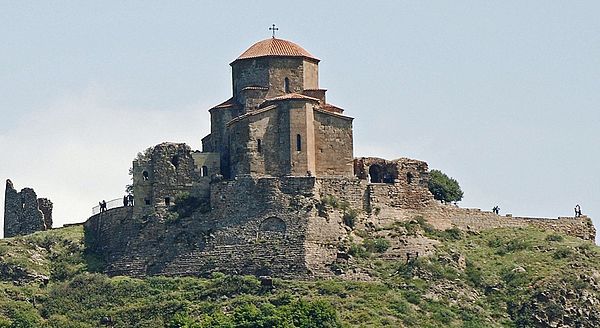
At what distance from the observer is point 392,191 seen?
10494 centimetres

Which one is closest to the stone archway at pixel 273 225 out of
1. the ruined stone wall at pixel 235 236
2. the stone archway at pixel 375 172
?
the ruined stone wall at pixel 235 236

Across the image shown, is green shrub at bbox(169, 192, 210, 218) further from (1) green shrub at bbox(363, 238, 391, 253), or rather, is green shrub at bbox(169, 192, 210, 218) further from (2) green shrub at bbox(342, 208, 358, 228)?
(1) green shrub at bbox(363, 238, 391, 253)

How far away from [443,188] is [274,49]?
45.8 ft

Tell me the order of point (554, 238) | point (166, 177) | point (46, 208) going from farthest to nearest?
1. point (46, 208)
2. point (554, 238)
3. point (166, 177)

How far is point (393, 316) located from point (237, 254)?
7902 mm

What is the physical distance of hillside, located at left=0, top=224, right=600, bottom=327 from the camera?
319 ft

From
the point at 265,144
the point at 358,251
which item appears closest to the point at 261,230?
the point at 265,144

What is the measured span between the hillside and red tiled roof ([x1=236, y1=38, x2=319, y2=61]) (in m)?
9.26

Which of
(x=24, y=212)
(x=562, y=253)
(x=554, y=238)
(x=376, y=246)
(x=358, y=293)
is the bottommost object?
(x=358, y=293)

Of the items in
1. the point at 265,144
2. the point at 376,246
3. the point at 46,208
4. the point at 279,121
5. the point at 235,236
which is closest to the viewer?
the point at 235,236

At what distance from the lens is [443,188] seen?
116 m

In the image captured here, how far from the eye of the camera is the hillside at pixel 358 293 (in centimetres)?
9725

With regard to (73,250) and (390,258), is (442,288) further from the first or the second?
(73,250)

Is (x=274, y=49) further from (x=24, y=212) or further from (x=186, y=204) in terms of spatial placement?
(x=24, y=212)
